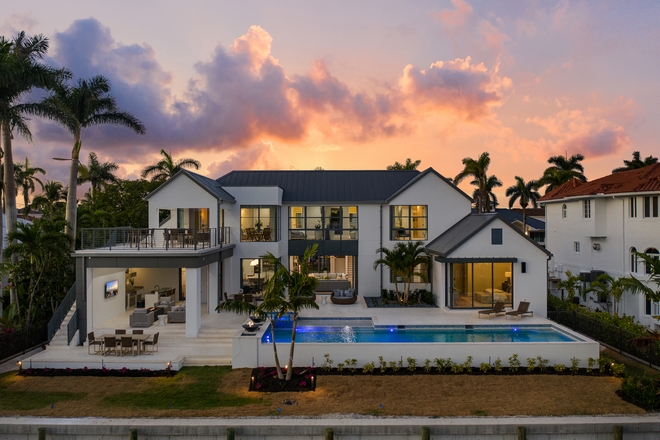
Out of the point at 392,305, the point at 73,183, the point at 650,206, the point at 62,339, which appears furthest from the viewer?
the point at 650,206

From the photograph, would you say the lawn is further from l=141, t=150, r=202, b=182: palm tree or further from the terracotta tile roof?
l=141, t=150, r=202, b=182: palm tree

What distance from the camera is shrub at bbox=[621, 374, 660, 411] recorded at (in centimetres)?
1019

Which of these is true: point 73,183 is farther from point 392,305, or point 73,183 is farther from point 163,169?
point 392,305

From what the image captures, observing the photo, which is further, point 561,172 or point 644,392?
point 561,172

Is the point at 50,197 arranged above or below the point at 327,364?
above

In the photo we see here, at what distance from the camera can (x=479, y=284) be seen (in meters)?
19.3

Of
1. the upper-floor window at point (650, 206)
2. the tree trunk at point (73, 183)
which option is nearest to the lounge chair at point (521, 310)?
the upper-floor window at point (650, 206)

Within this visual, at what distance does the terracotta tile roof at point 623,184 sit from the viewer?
22031 mm

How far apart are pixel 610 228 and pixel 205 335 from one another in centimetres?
2499

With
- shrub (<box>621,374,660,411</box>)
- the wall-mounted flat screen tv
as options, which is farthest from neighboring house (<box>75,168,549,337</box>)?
shrub (<box>621,374,660,411</box>)

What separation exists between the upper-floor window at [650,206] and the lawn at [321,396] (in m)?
14.1

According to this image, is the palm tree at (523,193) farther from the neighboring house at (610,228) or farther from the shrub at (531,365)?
the shrub at (531,365)

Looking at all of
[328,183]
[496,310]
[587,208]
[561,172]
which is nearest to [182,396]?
[496,310]

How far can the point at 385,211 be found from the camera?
2348 cm
